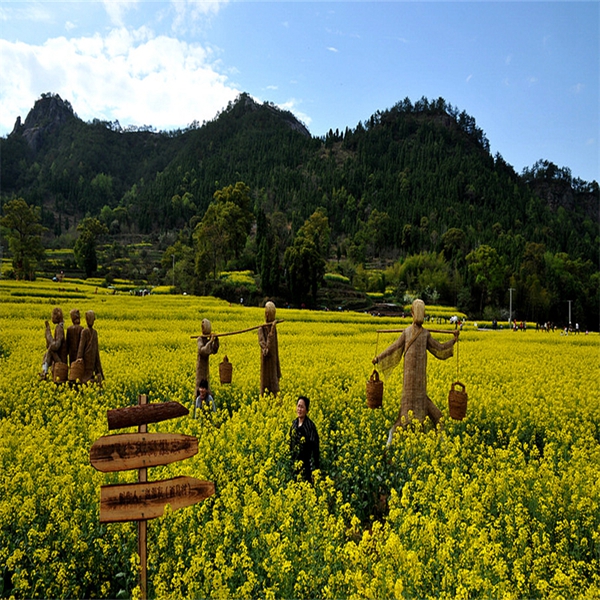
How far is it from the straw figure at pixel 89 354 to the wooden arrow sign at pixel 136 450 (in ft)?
19.9

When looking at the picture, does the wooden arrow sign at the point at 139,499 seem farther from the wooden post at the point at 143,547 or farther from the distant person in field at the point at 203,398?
the distant person in field at the point at 203,398

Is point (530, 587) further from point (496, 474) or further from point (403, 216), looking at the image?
point (403, 216)

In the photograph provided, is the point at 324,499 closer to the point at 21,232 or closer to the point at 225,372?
the point at 225,372

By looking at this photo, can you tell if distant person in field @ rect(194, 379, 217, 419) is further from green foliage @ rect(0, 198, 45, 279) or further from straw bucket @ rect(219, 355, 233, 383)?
green foliage @ rect(0, 198, 45, 279)

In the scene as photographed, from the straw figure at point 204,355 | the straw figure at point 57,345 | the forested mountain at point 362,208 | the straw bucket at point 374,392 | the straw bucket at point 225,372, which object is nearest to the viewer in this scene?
the straw bucket at point 374,392

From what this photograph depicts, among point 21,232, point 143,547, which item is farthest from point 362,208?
point 143,547

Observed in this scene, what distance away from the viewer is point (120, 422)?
3.72m

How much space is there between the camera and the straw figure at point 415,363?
273 inches

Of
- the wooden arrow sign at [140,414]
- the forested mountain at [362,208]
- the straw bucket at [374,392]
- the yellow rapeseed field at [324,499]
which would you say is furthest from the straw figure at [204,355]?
the forested mountain at [362,208]

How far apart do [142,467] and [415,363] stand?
15.3 feet

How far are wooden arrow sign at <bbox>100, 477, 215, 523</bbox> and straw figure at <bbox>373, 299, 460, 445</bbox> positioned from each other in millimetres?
4020

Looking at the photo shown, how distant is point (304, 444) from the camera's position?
5.77 m

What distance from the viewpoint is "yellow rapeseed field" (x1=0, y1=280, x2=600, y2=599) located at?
3527 mm

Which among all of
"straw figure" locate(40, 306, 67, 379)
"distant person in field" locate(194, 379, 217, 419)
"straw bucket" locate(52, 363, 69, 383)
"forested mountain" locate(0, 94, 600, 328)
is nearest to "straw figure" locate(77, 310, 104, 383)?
"straw bucket" locate(52, 363, 69, 383)
